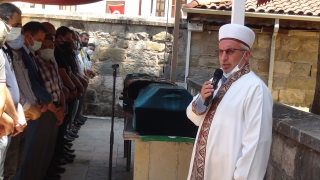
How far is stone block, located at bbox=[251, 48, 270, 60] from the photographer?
11320 mm

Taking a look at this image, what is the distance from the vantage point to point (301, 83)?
1148cm

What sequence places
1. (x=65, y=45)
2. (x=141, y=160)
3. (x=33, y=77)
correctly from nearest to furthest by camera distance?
(x=141, y=160), (x=33, y=77), (x=65, y=45)

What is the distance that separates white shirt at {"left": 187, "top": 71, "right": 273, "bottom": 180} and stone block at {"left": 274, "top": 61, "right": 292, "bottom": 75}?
28.4 ft

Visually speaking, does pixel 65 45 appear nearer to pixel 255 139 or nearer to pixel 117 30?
pixel 255 139

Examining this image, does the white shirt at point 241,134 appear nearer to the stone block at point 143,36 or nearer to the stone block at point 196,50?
the stone block at point 196,50

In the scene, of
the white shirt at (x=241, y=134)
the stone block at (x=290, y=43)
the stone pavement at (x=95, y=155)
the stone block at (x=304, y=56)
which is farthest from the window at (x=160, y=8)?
the white shirt at (x=241, y=134)

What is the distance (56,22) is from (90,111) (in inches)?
85.0

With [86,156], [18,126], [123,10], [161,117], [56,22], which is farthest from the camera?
[123,10]

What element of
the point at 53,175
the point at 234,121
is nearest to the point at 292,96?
the point at 53,175

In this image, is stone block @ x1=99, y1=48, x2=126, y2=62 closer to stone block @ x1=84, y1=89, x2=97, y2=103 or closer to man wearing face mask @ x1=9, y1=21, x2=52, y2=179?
stone block @ x1=84, y1=89, x2=97, y2=103

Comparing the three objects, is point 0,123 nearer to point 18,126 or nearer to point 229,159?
point 18,126

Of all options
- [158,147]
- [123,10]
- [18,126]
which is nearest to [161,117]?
[158,147]

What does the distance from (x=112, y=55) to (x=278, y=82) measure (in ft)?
12.5

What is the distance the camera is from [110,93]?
11.6 m
